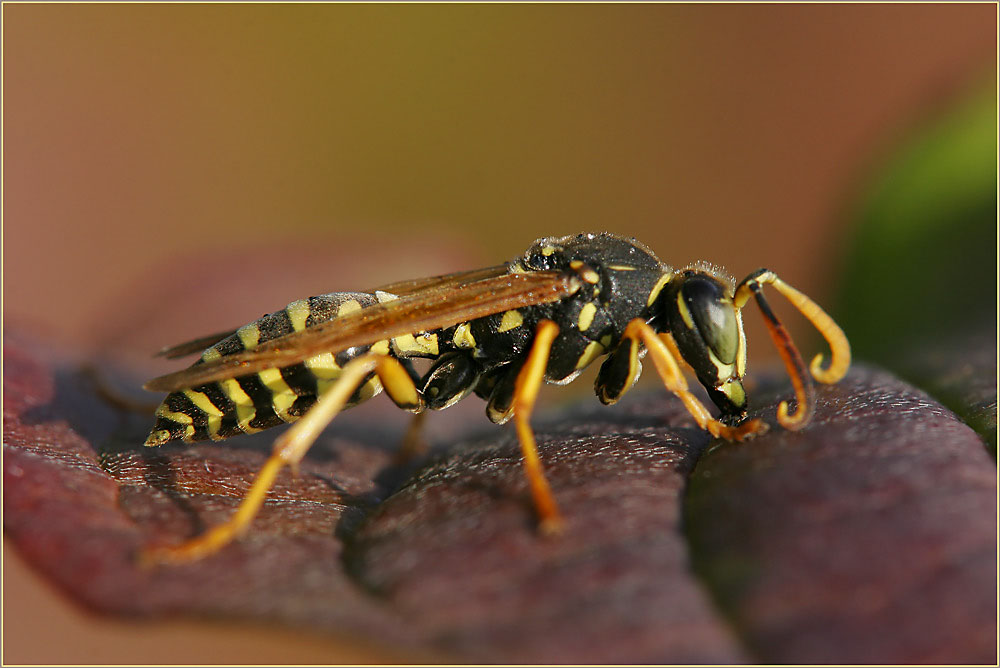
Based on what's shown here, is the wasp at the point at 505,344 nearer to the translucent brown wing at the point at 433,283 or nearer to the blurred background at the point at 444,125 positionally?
the translucent brown wing at the point at 433,283

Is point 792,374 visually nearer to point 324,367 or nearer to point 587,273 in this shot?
point 587,273

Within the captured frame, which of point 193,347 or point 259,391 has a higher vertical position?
point 193,347

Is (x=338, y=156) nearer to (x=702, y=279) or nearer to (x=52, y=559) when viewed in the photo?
(x=702, y=279)

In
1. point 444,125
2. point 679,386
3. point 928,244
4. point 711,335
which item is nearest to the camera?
point 679,386

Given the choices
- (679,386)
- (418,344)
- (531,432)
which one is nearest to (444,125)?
(418,344)

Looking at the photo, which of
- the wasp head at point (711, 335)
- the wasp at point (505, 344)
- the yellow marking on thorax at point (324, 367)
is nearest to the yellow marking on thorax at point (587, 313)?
the wasp at point (505, 344)
